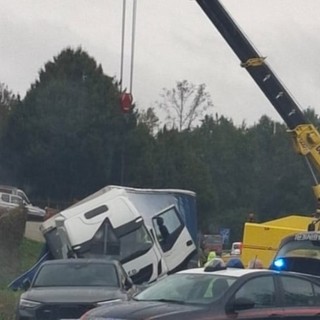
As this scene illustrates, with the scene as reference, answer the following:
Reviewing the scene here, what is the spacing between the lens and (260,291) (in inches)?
597

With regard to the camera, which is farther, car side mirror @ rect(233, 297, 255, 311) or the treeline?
the treeline

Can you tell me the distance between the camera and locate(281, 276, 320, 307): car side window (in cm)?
1541

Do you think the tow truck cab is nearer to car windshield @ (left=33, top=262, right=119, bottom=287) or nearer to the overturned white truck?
car windshield @ (left=33, top=262, right=119, bottom=287)

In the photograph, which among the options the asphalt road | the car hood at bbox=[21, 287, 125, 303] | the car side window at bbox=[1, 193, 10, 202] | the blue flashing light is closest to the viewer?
the car hood at bbox=[21, 287, 125, 303]

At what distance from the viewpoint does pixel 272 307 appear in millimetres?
15078

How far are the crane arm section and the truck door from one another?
3.32 metres

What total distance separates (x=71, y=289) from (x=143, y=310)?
522cm

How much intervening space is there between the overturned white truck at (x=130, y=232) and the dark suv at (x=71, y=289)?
6198 millimetres

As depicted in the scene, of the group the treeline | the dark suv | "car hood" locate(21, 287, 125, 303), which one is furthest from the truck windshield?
the treeline

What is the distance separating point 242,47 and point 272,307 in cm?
1447

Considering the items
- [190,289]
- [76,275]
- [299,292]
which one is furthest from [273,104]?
[190,289]

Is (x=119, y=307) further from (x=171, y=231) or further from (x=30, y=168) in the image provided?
(x=30, y=168)

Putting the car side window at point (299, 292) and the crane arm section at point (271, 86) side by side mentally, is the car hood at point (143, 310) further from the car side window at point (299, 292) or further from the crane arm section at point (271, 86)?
the crane arm section at point (271, 86)

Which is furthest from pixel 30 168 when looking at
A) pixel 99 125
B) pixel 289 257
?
pixel 289 257
